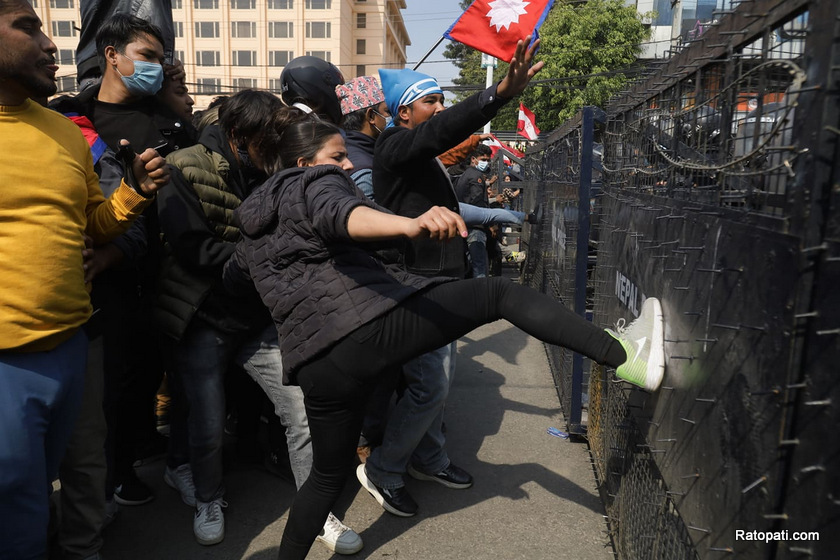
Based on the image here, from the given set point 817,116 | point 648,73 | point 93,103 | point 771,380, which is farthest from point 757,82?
point 93,103

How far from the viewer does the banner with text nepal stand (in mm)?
4406

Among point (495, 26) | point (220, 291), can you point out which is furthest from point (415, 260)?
point (495, 26)

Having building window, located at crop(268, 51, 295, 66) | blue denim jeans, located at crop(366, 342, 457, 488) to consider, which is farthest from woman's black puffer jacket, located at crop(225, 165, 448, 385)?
building window, located at crop(268, 51, 295, 66)

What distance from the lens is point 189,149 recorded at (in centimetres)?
278

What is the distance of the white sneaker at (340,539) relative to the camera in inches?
109

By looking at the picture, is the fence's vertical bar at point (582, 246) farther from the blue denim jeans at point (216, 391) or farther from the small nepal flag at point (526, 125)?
the small nepal flag at point (526, 125)

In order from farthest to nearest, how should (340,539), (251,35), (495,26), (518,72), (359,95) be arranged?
(251,35) → (495,26) → (359,95) → (340,539) → (518,72)

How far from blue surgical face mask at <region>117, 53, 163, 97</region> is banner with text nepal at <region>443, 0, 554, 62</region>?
240 cm

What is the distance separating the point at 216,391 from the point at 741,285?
2.33m

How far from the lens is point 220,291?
281cm

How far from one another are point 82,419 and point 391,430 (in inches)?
54.2

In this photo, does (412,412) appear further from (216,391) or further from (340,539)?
(216,391)

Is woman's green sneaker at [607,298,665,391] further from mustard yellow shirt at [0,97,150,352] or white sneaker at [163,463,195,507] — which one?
white sneaker at [163,463,195,507]

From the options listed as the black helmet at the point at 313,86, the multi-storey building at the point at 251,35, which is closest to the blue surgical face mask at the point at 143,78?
the black helmet at the point at 313,86
